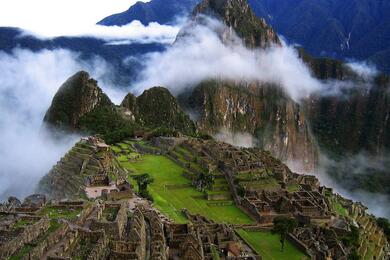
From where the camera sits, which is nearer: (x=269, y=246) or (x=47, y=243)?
(x=47, y=243)

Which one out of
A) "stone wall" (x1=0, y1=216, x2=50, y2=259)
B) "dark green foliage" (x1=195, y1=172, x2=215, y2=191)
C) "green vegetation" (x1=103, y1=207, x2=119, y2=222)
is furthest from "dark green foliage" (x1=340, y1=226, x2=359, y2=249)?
"stone wall" (x1=0, y1=216, x2=50, y2=259)

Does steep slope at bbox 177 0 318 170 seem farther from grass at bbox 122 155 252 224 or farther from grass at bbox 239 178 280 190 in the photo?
grass at bbox 239 178 280 190

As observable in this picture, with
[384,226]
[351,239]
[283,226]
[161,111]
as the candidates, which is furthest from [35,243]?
[161,111]

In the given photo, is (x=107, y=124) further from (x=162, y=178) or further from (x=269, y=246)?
(x=269, y=246)

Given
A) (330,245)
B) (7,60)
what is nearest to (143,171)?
(330,245)

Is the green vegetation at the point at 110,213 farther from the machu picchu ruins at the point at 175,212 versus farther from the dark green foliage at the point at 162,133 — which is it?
the dark green foliage at the point at 162,133

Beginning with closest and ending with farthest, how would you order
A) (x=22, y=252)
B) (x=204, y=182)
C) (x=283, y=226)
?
(x=22, y=252) → (x=283, y=226) → (x=204, y=182)

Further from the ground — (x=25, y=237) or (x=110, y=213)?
(x=25, y=237)
